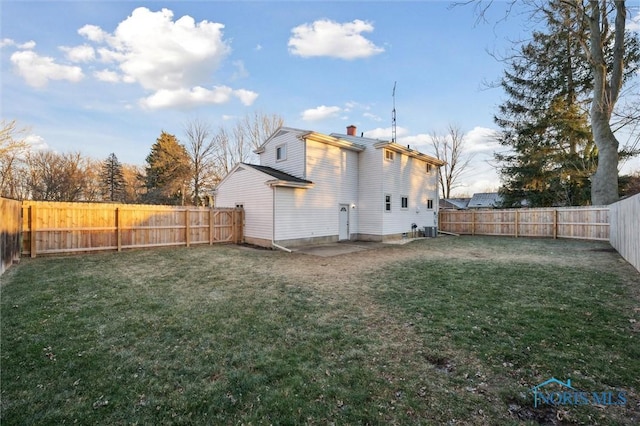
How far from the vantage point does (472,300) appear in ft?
18.1

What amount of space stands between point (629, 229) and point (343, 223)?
11.3 m

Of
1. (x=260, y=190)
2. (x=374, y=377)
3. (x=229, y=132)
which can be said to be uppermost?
(x=229, y=132)

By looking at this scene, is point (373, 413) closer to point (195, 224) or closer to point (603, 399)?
point (603, 399)

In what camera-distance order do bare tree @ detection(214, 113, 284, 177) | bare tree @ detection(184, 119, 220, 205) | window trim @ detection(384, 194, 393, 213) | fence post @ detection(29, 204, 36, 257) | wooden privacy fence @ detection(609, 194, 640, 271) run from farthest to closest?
bare tree @ detection(184, 119, 220, 205), bare tree @ detection(214, 113, 284, 177), window trim @ detection(384, 194, 393, 213), fence post @ detection(29, 204, 36, 257), wooden privacy fence @ detection(609, 194, 640, 271)

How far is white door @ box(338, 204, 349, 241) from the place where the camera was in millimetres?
16247

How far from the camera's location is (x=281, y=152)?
1611cm

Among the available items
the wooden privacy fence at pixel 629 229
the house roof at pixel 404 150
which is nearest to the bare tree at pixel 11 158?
the house roof at pixel 404 150

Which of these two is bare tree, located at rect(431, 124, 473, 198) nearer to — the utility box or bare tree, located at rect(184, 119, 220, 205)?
the utility box

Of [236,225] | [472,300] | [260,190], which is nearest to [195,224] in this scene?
[236,225]

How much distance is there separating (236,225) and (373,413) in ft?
43.8

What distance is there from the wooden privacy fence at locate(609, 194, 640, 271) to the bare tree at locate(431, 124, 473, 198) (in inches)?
1134

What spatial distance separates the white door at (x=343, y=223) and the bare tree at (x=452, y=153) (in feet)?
89.4

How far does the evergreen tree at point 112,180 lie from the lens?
35.0m

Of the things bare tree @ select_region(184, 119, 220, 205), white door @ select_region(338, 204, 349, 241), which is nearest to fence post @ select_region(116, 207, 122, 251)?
white door @ select_region(338, 204, 349, 241)
